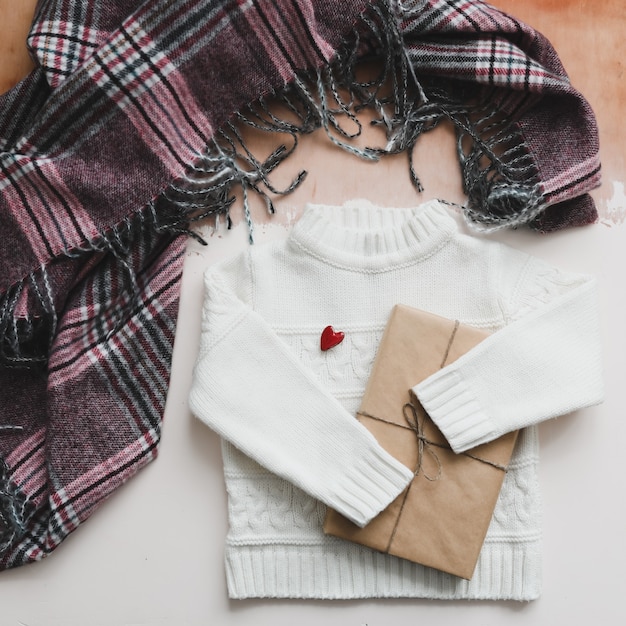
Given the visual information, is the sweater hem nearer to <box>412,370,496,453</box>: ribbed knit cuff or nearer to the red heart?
<box>412,370,496,453</box>: ribbed knit cuff

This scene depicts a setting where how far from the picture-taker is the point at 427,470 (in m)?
0.99

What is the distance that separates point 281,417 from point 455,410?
0.80 ft

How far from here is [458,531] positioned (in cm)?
98

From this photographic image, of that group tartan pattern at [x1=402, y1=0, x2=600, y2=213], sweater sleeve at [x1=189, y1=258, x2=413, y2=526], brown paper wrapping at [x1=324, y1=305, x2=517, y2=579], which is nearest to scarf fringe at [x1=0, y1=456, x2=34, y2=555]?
sweater sleeve at [x1=189, y1=258, x2=413, y2=526]

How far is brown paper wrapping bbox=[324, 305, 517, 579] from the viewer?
0.98 metres

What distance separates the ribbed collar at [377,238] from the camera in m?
1.05

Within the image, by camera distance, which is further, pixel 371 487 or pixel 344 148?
pixel 344 148

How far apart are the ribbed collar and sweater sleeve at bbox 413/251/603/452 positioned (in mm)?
172

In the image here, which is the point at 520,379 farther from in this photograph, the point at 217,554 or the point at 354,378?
the point at 217,554

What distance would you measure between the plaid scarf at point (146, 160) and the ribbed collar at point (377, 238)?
0.26 feet

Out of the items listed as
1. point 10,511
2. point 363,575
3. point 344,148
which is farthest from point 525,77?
point 10,511

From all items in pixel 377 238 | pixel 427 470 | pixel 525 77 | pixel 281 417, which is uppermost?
pixel 525 77

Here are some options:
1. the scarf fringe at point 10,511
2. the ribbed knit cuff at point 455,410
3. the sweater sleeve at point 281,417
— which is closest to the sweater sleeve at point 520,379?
the ribbed knit cuff at point 455,410

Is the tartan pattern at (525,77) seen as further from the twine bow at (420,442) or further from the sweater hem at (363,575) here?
the sweater hem at (363,575)
